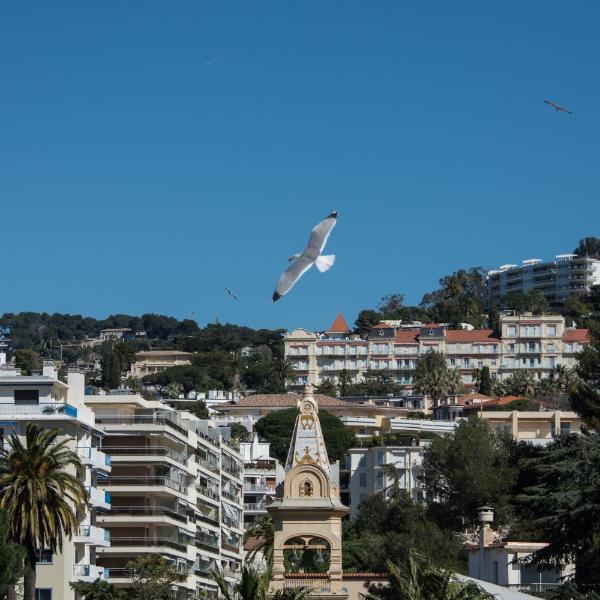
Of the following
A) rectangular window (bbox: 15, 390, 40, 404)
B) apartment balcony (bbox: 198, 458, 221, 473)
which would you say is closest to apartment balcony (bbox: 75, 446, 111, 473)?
rectangular window (bbox: 15, 390, 40, 404)

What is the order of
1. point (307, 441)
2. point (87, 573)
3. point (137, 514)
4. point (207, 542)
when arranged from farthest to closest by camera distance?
1. point (207, 542)
2. point (137, 514)
3. point (87, 573)
4. point (307, 441)

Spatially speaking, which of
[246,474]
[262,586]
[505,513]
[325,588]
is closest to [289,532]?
[325,588]

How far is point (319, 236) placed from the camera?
140 ft

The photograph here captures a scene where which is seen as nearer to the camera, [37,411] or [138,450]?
[37,411]

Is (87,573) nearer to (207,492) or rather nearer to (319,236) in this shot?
(207,492)

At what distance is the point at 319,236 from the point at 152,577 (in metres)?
47.1

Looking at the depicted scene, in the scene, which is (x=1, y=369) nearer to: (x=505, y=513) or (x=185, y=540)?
(x=185, y=540)

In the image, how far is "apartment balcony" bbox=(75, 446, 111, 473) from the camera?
91.0 m

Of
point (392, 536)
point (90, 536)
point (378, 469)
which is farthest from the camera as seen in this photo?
point (378, 469)

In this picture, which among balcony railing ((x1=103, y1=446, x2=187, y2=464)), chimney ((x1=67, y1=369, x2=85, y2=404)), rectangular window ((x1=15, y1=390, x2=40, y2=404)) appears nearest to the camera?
rectangular window ((x1=15, y1=390, x2=40, y2=404))

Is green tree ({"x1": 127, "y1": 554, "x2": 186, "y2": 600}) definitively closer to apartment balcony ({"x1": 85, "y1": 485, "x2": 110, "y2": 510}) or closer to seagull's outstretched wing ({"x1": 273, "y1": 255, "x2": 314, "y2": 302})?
apartment balcony ({"x1": 85, "y1": 485, "x2": 110, "y2": 510})

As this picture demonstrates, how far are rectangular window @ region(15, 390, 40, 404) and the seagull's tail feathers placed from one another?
49.4 metres

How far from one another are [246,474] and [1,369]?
6441 cm

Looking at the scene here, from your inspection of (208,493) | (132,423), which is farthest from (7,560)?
(208,493)
